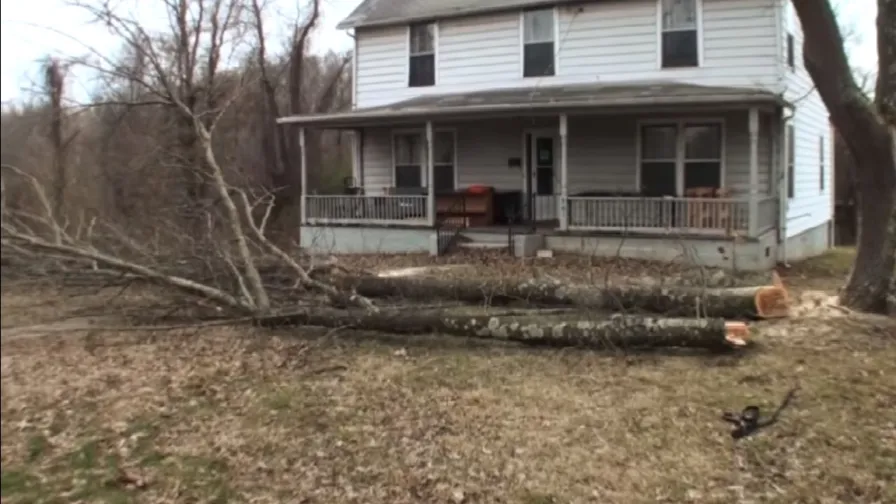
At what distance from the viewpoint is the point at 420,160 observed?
18531 mm

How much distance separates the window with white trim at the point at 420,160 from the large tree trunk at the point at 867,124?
1020cm

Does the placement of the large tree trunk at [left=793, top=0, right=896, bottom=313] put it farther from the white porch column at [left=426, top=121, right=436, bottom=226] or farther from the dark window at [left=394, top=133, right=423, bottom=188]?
the dark window at [left=394, top=133, right=423, bottom=188]

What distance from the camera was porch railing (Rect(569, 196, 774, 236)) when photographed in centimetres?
1365

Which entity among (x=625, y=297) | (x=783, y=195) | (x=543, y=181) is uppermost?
(x=543, y=181)

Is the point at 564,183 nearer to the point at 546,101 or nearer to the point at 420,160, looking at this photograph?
the point at 546,101

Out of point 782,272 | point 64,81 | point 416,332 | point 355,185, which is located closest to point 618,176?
point 782,272

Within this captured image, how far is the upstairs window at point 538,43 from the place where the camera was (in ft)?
54.4

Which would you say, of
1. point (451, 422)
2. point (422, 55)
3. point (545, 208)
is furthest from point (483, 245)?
point (451, 422)

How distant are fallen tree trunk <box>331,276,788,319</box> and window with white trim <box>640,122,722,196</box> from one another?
7.00 metres

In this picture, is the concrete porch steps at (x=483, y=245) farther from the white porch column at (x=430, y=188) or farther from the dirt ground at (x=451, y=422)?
the dirt ground at (x=451, y=422)

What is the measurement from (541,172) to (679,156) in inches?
124

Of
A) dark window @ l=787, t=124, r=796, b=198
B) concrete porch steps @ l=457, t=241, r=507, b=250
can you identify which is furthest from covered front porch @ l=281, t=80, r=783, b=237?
dark window @ l=787, t=124, r=796, b=198

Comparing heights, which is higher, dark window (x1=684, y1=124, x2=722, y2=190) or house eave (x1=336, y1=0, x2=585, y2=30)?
house eave (x1=336, y1=0, x2=585, y2=30)

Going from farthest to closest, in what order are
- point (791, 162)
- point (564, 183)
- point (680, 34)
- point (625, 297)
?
1. point (791, 162)
2. point (680, 34)
3. point (564, 183)
4. point (625, 297)
